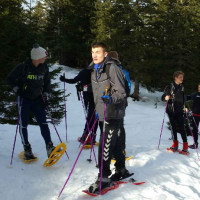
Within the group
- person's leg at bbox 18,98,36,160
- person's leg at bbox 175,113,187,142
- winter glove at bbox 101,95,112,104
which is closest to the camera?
winter glove at bbox 101,95,112,104

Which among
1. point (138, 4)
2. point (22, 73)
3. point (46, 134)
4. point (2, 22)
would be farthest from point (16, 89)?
point (138, 4)

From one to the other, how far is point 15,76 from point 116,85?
2219 millimetres

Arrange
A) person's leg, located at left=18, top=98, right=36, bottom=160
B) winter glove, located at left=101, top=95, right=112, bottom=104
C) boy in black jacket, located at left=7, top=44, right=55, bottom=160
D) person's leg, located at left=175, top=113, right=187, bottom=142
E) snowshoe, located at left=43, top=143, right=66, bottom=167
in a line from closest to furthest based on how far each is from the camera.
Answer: winter glove, located at left=101, top=95, right=112, bottom=104, snowshoe, located at left=43, top=143, right=66, bottom=167, boy in black jacket, located at left=7, top=44, right=55, bottom=160, person's leg, located at left=18, top=98, right=36, bottom=160, person's leg, located at left=175, top=113, right=187, bottom=142

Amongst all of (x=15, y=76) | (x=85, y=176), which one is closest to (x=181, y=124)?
(x=85, y=176)

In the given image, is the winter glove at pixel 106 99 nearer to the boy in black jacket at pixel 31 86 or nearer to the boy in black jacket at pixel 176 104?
the boy in black jacket at pixel 31 86

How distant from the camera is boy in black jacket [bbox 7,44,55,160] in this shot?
4340 millimetres

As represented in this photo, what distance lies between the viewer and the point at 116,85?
326 cm

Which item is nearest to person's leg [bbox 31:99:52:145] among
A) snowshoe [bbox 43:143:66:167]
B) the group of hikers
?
the group of hikers

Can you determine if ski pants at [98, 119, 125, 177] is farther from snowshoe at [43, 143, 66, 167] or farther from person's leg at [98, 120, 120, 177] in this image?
snowshoe at [43, 143, 66, 167]

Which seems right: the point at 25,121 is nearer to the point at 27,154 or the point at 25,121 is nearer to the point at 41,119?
the point at 41,119

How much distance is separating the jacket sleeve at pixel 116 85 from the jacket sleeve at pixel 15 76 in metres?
2.05

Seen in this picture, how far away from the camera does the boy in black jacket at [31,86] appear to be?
434cm

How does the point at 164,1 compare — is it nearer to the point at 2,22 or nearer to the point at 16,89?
the point at 2,22

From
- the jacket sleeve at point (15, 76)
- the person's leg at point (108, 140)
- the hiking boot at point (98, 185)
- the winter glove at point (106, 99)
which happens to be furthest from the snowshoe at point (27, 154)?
the winter glove at point (106, 99)
